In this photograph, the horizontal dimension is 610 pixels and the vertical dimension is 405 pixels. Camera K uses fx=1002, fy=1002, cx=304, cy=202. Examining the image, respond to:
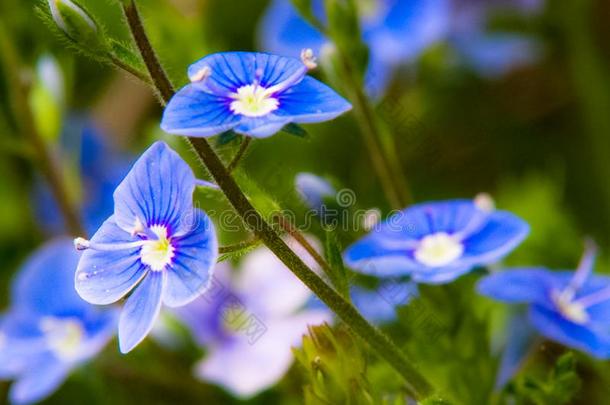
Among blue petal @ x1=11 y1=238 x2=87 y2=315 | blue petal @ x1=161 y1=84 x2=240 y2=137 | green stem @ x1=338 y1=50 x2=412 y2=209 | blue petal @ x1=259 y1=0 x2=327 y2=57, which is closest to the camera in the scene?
blue petal @ x1=161 y1=84 x2=240 y2=137

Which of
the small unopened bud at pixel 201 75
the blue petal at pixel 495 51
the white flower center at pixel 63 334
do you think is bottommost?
the blue petal at pixel 495 51

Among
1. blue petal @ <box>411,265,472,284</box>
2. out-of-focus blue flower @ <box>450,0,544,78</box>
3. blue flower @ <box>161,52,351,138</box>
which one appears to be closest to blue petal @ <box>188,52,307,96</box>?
blue flower @ <box>161,52,351,138</box>

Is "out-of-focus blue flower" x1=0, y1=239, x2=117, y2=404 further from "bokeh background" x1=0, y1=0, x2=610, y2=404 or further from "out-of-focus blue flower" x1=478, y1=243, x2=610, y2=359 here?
"out-of-focus blue flower" x1=478, y1=243, x2=610, y2=359

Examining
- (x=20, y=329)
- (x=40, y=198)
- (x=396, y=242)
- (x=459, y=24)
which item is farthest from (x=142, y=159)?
(x=459, y=24)

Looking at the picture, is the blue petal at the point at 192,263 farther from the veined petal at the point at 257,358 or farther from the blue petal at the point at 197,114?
the veined petal at the point at 257,358

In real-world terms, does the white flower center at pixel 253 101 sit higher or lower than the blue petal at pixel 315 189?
higher

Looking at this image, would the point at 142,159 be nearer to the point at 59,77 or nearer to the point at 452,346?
the point at 452,346
